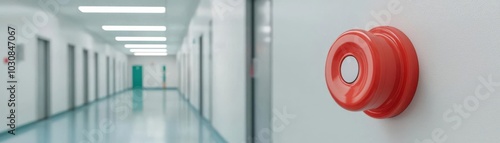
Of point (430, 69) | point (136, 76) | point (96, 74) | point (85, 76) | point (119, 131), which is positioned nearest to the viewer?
point (430, 69)

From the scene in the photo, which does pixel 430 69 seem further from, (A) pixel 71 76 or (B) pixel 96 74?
(B) pixel 96 74

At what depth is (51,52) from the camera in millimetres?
9070

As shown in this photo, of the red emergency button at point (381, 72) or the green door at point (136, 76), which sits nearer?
the red emergency button at point (381, 72)

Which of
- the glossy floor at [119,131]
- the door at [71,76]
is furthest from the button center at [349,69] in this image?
the door at [71,76]

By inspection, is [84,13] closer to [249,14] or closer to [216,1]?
[216,1]

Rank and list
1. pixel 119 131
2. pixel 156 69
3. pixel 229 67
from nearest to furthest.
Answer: pixel 229 67, pixel 119 131, pixel 156 69

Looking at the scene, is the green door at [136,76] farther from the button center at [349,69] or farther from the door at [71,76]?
the button center at [349,69]

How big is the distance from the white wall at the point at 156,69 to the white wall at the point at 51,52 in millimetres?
11846

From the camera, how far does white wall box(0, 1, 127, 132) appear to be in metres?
6.79

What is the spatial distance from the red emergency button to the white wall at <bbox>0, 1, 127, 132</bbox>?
6.35m

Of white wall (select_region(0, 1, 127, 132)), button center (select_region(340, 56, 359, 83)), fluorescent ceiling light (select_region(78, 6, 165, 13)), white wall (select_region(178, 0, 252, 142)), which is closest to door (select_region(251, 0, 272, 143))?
white wall (select_region(178, 0, 252, 142))

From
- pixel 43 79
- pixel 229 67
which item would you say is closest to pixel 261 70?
pixel 229 67

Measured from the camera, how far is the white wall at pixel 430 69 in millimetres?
1047

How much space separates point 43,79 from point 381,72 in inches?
363
